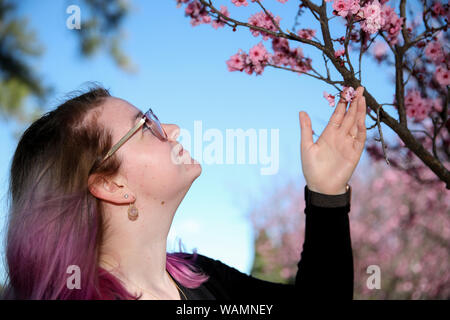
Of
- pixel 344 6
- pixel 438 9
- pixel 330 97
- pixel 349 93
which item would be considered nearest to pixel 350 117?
pixel 349 93

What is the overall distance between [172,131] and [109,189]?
343 millimetres

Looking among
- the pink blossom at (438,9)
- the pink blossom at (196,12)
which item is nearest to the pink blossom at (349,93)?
the pink blossom at (196,12)

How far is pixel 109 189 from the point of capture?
1.76 m

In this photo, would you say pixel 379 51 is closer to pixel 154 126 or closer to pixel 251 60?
pixel 251 60

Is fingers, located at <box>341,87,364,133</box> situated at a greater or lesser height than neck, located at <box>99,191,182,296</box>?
greater

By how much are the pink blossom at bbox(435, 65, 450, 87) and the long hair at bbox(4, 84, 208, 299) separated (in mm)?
1761

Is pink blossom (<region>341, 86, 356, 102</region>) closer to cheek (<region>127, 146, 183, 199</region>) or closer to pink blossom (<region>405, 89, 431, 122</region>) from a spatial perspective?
cheek (<region>127, 146, 183, 199</region>)

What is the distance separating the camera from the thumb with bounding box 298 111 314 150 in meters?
1.72

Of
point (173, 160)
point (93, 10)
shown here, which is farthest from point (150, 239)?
point (93, 10)

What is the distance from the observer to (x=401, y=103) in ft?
6.43

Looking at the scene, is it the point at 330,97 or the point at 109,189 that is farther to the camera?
the point at 330,97

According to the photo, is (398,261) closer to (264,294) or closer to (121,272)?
(264,294)

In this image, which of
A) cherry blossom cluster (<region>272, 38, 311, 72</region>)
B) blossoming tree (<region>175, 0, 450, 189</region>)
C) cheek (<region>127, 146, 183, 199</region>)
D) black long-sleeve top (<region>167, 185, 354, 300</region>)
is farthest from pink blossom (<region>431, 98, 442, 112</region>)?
cheek (<region>127, 146, 183, 199</region>)

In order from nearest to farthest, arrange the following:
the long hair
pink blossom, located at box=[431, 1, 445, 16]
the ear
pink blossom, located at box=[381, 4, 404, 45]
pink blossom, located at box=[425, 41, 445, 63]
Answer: the long hair < the ear < pink blossom, located at box=[381, 4, 404, 45] < pink blossom, located at box=[431, 1, 445, 16] < pink blossom, located at box=[425, 41, 445, 63]
